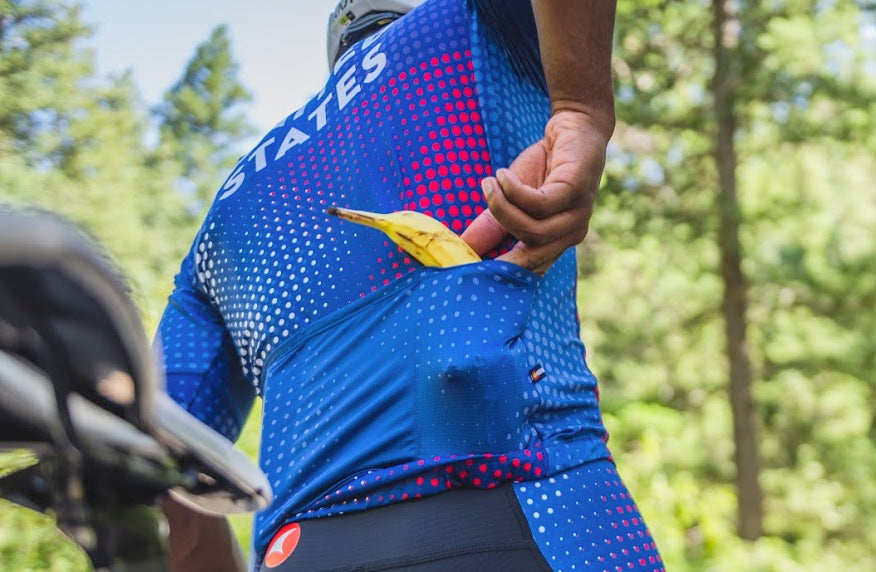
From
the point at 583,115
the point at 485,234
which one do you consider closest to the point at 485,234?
the point at 485,234

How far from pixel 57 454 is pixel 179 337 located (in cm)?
84

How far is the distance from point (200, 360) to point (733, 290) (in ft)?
37.5

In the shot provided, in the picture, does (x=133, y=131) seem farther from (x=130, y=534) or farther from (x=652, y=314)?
(x=130, y=534)

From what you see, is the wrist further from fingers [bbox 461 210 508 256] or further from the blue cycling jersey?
fingers [bbox 461 210 508 256]

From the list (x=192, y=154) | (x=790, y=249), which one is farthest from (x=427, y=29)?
(x=192, y=154)

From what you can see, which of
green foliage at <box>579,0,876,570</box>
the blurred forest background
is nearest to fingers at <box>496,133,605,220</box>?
the blurred forest background

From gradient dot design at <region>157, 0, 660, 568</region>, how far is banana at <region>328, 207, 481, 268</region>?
16 millimetres

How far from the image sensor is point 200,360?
154 centimetres

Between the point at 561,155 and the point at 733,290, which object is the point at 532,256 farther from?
the point at 733,290

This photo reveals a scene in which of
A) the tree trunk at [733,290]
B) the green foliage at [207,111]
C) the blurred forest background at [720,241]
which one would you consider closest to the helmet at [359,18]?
the blurred forest background at [720,241]

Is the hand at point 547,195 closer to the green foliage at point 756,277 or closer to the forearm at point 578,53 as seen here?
the forearm at point 578,53

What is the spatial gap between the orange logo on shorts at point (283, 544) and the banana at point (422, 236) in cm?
37

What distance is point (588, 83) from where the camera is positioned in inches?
50.9

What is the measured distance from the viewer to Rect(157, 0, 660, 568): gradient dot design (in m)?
1.14
